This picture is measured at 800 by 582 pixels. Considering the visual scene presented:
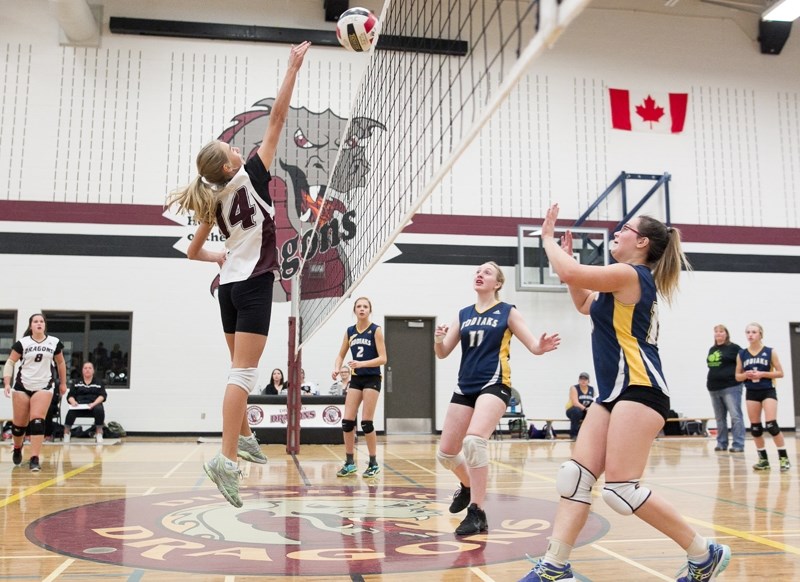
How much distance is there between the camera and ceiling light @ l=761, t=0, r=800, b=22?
14.6 m

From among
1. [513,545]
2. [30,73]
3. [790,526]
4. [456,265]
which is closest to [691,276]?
[456,265]

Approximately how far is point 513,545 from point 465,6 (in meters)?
14.8

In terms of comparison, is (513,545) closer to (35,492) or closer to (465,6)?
(35,492)

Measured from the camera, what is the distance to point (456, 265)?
16156mm

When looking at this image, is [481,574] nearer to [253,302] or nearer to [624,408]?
[624,408]

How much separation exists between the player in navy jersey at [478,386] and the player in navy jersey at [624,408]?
48.4 inches

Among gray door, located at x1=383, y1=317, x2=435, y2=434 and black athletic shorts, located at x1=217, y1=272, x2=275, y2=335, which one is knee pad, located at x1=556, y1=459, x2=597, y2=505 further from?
gray door, located at x1=383, y1=317, x2=435, y2=434

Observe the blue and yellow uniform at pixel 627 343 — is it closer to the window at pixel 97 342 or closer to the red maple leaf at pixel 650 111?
the window at pixel 97 342

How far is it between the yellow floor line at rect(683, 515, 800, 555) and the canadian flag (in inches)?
533

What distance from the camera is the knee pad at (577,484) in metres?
3.21

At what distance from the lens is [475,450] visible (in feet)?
15.0

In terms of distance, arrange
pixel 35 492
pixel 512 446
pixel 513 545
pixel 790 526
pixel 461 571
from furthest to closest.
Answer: pixel 512 446
pixel 35 492
pixel 790 526
pixel 513 545
pixel 461 571

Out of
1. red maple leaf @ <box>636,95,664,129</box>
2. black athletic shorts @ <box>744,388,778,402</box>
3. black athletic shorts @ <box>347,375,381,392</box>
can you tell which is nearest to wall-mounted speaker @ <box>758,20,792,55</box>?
red maple leaf @ <box>636,95,664,129</box>

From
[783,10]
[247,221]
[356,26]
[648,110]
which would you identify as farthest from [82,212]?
[783,10]
